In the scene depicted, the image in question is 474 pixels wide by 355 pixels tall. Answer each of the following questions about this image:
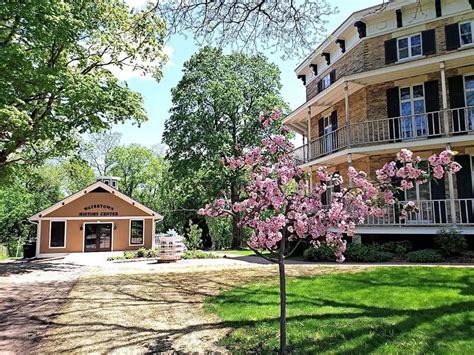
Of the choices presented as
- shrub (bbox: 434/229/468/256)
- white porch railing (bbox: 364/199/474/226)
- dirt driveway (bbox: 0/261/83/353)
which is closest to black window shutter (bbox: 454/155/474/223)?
white porch railing (bbox: 364/199/474/226)

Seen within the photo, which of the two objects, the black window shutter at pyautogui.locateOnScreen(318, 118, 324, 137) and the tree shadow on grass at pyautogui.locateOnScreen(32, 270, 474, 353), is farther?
the black window shutter at pyautogui.locateOnScreen(318, 118, 324, 137)

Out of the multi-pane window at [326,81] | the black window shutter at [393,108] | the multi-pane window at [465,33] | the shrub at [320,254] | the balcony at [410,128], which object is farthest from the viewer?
the multi-pane window at [326,81]

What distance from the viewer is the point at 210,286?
9.25 m

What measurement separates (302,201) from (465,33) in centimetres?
1463

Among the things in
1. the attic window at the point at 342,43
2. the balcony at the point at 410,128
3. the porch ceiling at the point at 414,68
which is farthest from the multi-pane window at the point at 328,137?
the attic window at the point at 342,43

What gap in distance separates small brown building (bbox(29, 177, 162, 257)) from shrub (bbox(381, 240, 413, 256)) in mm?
17817

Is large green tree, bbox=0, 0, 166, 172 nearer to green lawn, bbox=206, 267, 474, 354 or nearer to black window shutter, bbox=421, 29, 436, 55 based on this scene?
green lawn, bbox=206, 267, 474, 354

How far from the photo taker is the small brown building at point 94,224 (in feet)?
80.8

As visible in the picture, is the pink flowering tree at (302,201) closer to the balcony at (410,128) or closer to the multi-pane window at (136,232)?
the balcony at (410,128)

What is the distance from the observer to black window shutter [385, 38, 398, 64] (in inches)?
623

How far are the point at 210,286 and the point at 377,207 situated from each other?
19.6 ft

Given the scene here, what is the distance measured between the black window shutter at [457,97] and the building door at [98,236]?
22.2 meters

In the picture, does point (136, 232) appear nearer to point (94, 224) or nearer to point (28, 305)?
point (94, 224)

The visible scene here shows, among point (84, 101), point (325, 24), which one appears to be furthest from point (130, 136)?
point (325, 24)
